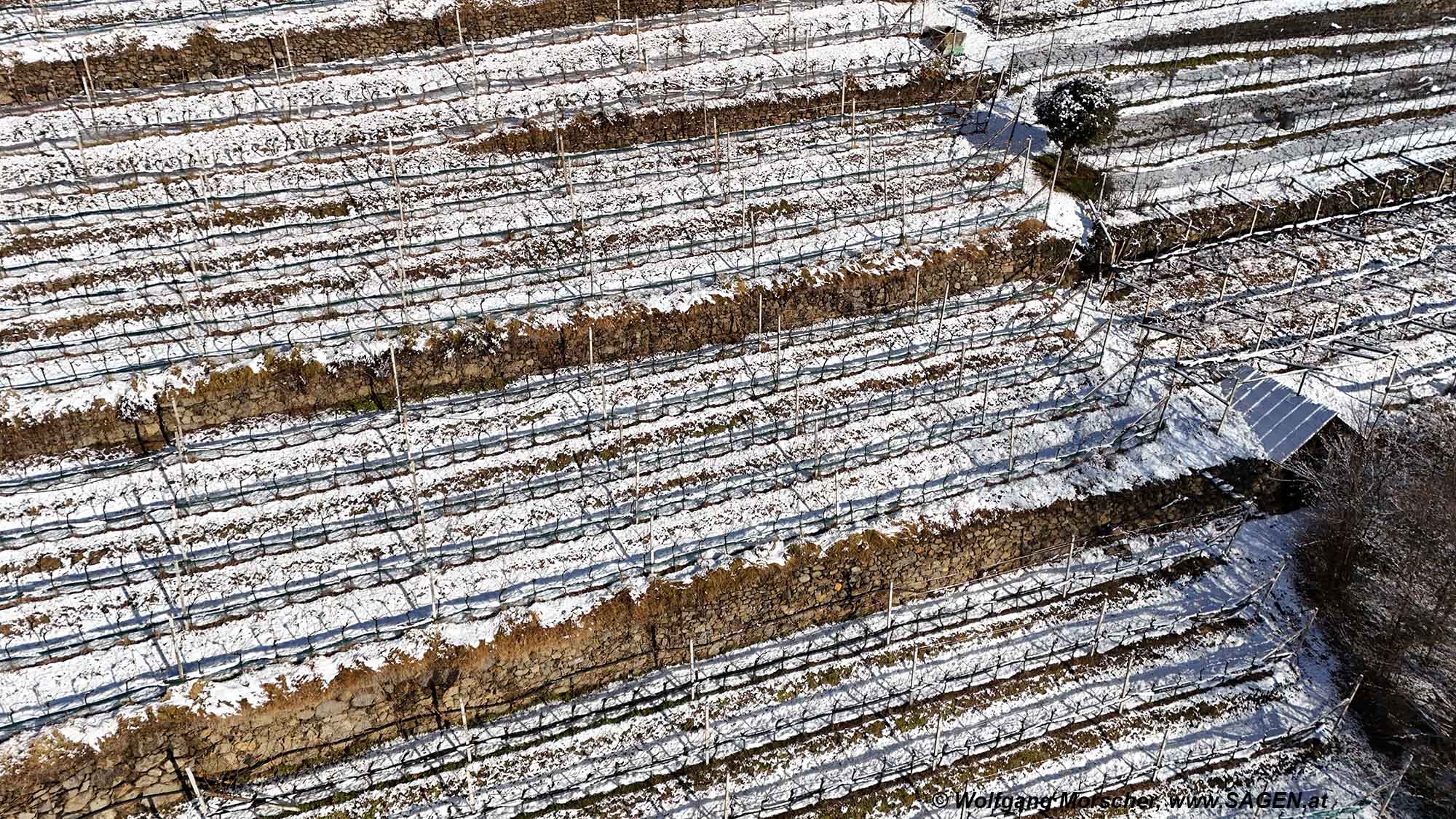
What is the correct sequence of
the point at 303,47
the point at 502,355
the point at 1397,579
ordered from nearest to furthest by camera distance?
the point at 1397,579
the point at 502,355
the point at 303,47

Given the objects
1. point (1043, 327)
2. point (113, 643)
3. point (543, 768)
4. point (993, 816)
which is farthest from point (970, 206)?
point (113, 643)

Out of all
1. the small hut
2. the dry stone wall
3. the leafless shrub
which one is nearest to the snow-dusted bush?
the small hut

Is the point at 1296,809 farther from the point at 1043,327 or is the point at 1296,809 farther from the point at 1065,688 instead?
the point at 1043,327

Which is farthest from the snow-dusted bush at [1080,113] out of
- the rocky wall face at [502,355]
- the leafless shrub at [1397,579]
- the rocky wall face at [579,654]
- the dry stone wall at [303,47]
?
the dry stone wall at [303,47]

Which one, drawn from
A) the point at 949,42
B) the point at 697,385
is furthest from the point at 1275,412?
the point at 949,42

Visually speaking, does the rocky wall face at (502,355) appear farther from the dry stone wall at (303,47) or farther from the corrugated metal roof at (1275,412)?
the dry stone wall at (303,47)

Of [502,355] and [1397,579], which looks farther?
[502,355]

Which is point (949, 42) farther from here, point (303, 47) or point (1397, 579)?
point (1397, 579)
